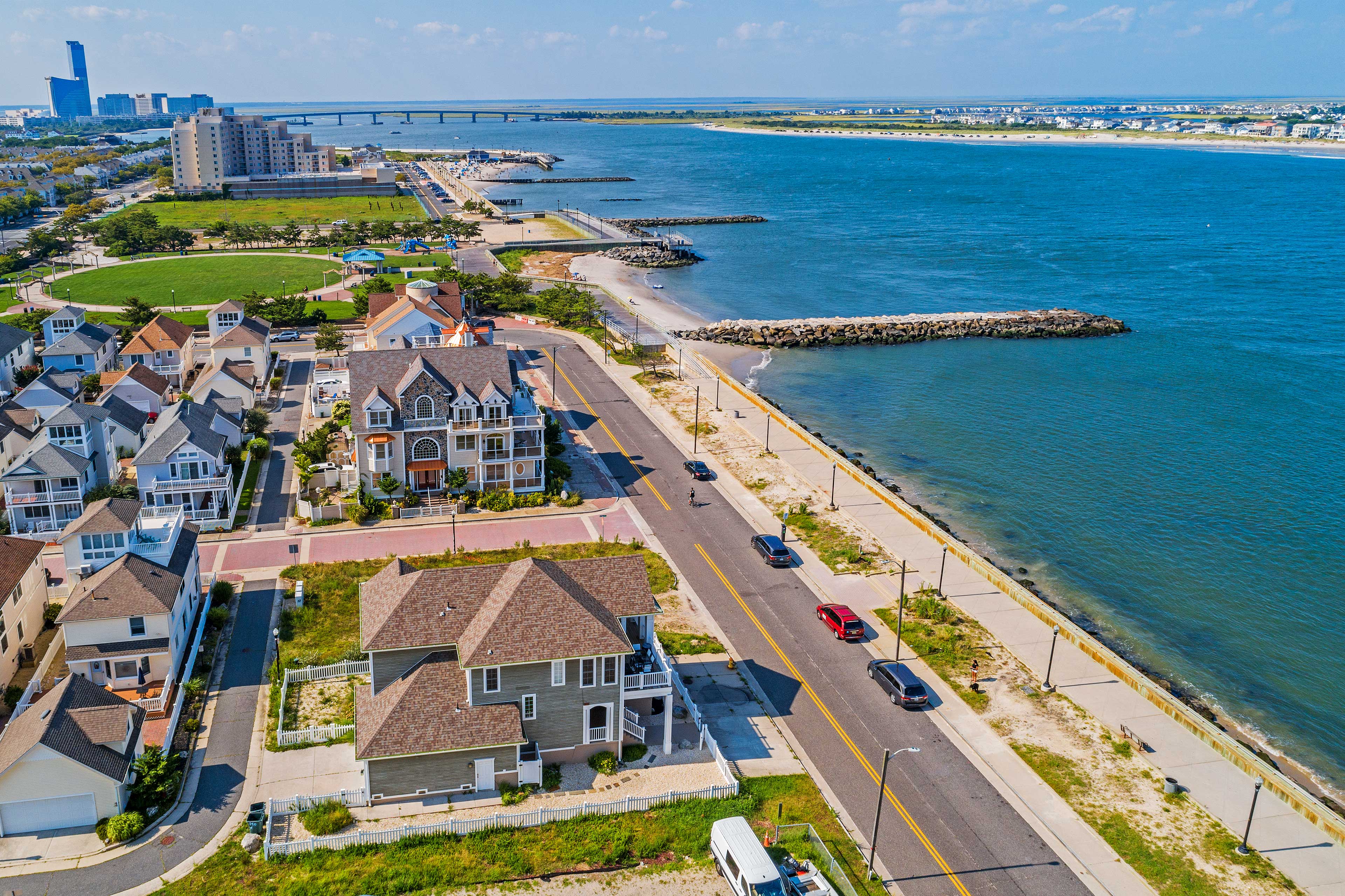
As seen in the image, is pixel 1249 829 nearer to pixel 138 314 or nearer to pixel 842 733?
pixel 842 733

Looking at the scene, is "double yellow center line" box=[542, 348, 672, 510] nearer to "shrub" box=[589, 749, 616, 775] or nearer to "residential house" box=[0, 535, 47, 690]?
"shrub" box=[589, 749, 616, 775]

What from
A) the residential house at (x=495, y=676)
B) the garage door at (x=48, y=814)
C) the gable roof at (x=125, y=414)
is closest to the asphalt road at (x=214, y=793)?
the garage door at (x=48, y=814)

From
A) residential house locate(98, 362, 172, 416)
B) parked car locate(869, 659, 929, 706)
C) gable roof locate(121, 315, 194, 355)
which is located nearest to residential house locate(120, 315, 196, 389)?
gable roof locate(121, 315, 194, 355)

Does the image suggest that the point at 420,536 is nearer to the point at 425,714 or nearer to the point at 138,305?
the point at 425,714

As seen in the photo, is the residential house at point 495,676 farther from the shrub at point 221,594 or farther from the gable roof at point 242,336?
the gable roof at point 242,336

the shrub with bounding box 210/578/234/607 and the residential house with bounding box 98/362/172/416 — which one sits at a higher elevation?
the residential house with bounding box 98/362/172/416

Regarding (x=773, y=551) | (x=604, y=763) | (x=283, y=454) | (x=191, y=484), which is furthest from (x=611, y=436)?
(x=604, y=763)
